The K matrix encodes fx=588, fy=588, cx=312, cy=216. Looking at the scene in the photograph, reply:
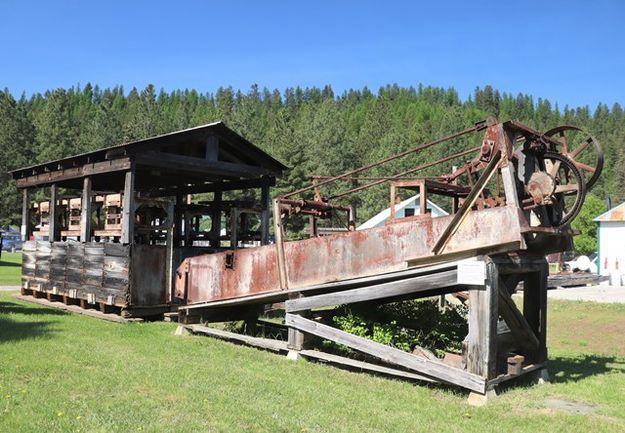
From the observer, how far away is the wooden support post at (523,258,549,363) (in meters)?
8.69

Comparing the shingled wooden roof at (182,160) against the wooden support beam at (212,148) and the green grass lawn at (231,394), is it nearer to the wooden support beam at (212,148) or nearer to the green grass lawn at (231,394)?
the wooden support beam at (212,148)

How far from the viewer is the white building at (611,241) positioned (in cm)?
3784

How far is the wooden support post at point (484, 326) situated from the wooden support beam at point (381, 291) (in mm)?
408

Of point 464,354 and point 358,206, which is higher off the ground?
point 358,206

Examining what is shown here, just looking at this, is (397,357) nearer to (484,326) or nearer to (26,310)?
(484,326)

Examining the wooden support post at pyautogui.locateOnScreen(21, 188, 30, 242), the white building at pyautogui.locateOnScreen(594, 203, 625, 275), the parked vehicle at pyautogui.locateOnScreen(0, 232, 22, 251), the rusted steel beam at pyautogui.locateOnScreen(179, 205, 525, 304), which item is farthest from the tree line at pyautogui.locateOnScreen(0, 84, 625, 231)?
the rusted steel beam at pyautogui.locateOnScreen(179, 205, 525, 304)

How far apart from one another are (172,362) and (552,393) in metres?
5.37

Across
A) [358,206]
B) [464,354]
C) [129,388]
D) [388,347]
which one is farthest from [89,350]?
[358,206]

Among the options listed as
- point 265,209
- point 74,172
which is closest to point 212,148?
point 265,209

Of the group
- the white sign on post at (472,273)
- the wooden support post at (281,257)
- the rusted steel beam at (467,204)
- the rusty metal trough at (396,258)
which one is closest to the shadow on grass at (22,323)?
the rusty metal trough at (396,258)

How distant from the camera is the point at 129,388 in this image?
7.16 metres

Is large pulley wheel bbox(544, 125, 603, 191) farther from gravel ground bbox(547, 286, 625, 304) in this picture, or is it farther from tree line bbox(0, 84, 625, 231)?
tree line bbox(0, 84, 625, 231)

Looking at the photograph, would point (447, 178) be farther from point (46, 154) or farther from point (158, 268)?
point (46, 154)

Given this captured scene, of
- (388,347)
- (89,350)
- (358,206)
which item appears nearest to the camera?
(388,347)
